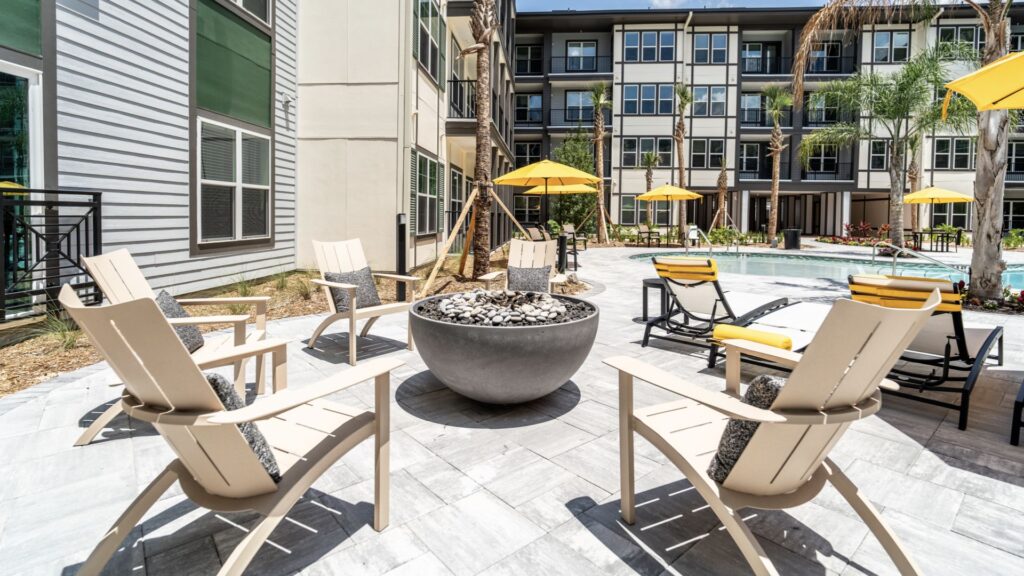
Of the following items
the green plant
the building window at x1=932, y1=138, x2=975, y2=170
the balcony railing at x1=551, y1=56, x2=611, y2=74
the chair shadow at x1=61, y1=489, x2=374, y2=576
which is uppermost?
the balcony railing at x1=551, y1=56, x2=611, y2=74

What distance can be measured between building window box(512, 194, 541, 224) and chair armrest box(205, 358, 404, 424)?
30600mm

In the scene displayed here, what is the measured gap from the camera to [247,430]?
202cm

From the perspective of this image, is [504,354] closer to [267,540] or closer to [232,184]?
[267,540]

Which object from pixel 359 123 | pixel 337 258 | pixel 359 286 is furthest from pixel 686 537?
pixel 359 123

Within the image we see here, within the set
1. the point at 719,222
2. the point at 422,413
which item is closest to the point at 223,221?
the point at 422,413

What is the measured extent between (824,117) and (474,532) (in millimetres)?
35652

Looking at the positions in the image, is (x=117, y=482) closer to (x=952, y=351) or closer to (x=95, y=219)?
(x=95, y=219)

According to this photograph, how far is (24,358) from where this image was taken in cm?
509

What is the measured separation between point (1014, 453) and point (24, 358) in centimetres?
783

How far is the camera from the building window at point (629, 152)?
3156 centimetres

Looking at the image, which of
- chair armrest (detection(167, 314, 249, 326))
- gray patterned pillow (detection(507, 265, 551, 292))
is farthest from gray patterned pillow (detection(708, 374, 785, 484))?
gray patterned pillow (detection(507, 265, 551, 292))

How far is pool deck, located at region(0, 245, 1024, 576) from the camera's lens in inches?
89.8

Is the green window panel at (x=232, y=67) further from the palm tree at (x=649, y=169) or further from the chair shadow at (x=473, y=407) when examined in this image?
the palm tree at (x=649, y=169)

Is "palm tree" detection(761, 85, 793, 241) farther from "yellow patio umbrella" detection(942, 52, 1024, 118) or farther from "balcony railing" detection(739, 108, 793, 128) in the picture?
"yellow patio umbrella" detection(942, 52, 1024, 118)
